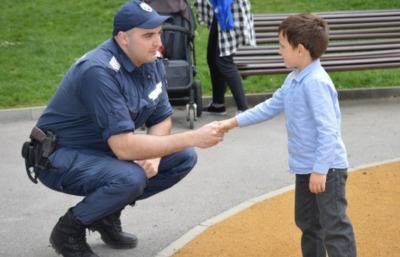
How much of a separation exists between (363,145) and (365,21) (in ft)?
12.7

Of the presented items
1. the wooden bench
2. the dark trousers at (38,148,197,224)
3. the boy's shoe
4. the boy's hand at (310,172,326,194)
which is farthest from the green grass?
the boy's hand at (310,172,326,194)

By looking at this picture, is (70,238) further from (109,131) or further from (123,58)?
(123,58)

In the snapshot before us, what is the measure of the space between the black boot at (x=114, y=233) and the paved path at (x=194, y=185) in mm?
66

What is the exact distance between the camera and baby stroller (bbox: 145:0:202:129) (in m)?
9.66

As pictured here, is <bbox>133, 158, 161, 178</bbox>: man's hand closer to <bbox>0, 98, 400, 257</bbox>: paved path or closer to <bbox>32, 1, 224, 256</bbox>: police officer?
<bbox>32, 1, 224, 256</bbox>: police officer

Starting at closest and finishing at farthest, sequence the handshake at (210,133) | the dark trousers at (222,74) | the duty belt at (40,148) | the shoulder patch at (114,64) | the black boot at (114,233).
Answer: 1. the handshake at (210,133)
2. the shoulder patch at (114,64)
3. the duty belt at (40,148)
4. the black boot at (114,233)
5. the dark trousers at (222,74)

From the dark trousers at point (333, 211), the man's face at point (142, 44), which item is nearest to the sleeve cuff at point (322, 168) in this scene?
the dark trousers at point (333, 211)

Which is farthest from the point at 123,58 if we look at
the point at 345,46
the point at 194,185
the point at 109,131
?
the point at 345,46

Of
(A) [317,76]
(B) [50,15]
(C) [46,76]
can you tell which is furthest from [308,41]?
(B) [50,15]

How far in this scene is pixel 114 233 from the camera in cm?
587

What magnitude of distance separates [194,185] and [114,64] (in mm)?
2410

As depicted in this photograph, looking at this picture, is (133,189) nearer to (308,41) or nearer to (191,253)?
(191,253)

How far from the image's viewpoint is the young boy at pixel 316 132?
471 cm

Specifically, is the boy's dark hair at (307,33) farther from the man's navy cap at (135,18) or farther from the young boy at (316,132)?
A: the man's navy cap at (135,18)
